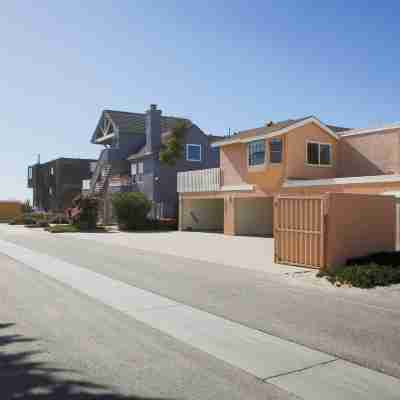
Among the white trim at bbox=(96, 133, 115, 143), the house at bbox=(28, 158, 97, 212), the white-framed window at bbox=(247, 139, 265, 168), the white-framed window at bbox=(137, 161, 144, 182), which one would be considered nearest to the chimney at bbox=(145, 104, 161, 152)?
the white-framed window at bbox=(137, 161, 144, 182)

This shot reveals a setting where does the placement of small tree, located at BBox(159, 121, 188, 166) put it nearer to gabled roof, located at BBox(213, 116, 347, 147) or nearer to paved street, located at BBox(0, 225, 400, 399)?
gabled roof, located at BBox(213, 116, 347, 147)

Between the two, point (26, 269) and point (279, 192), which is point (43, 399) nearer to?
point (26, 269)

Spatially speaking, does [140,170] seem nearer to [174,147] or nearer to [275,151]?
[174,147]

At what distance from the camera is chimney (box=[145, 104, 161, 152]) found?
38.5 metres

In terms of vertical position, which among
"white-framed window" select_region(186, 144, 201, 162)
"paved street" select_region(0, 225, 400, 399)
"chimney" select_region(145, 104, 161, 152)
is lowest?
"paved street" select_region(0, 225, 400, 399)

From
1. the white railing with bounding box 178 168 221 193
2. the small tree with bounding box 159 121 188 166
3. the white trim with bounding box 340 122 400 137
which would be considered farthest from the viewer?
the small tree with bounding box 159 121 188 166

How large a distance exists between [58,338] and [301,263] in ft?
30.0

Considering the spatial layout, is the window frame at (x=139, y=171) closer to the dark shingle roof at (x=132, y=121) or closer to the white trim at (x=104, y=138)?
the dark shingle roof at (x=132, y=121)

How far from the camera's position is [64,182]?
60812 mm

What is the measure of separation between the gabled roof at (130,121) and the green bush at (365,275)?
31701 mm

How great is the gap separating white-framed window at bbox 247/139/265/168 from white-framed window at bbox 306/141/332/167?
2.49 meters

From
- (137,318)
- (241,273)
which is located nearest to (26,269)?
(241,273)

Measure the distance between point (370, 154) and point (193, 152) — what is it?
18024 mm

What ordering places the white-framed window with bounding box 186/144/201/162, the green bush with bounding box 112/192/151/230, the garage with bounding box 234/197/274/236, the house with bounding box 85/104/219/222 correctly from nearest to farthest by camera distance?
the garage with bounding box 234/197/274/236, the green bush with bounding box 112/192/151/230, the house with bounding box 85/104/219/222, the white-framed window with bounding box 186/144/201/162
